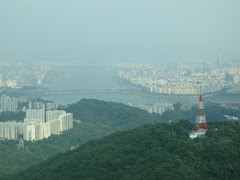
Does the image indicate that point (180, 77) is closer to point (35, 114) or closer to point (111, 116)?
point (111, 116)

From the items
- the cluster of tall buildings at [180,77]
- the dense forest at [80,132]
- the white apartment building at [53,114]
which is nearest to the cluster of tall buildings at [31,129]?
the dense forest at [80,132]

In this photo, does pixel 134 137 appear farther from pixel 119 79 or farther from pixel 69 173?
pixel 119 79

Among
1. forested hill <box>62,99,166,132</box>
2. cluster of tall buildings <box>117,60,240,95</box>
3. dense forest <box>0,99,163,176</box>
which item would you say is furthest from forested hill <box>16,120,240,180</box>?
cluster of tall buildings <box>117,60,240,95</box>

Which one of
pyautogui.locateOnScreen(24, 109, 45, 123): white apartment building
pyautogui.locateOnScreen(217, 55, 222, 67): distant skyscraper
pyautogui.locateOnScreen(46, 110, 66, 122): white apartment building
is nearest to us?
pyautogui.locateOnScreen(46, 110, 66, 122): white apartment building

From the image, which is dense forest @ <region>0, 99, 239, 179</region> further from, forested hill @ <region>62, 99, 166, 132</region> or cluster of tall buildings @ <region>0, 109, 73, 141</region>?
cluster of tall buildings @ <region>0, 109, 73, 141</region>

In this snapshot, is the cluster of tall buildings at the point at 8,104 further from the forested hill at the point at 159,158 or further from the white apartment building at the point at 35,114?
the forested hill at the point at 159,158
